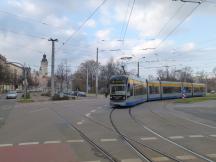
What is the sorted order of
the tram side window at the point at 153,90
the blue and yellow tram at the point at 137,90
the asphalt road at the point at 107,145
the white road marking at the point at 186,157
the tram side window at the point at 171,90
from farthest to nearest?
the tram side window at the point at 171,90 → the tram side window at the point at 153,90 → the blue and yellow tram at the point at 137,90 → the asphalt road at the point at 107,145 → the white road marking at the point at 186,157

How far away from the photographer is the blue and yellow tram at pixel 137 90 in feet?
114

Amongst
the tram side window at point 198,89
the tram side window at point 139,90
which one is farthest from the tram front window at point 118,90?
the tram side window at point 198,89

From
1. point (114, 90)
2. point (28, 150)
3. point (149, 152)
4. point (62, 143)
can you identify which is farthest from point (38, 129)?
point (114, 90)

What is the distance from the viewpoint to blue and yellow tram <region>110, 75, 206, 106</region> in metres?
34.7

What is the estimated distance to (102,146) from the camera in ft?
39.1

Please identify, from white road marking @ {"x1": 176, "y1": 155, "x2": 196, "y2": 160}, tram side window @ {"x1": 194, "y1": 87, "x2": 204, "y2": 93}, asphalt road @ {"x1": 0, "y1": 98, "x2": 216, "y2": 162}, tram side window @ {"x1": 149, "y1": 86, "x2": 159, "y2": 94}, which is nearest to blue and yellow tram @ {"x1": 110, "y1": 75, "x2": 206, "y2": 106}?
tram side window @ {"x1": 149, "y1": 86, "x2": 159, "y2": 94}

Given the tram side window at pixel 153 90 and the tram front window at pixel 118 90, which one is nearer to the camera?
the tram front window at pixel 118 90

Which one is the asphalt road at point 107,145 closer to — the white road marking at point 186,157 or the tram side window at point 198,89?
the white road marking at point 186,157

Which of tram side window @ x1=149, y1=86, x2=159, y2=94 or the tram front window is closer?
the tram front window

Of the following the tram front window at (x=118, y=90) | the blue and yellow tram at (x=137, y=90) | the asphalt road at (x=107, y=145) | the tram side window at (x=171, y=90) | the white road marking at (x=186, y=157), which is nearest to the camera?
the white road marking at (x=186, y=157)

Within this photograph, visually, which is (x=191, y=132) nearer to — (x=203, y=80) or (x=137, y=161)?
(x=137, y=161)

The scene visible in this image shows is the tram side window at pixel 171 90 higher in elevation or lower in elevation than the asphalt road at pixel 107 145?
higher

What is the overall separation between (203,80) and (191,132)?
141 metres

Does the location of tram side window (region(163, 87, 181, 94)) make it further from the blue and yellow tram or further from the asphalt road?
the asphalt road
